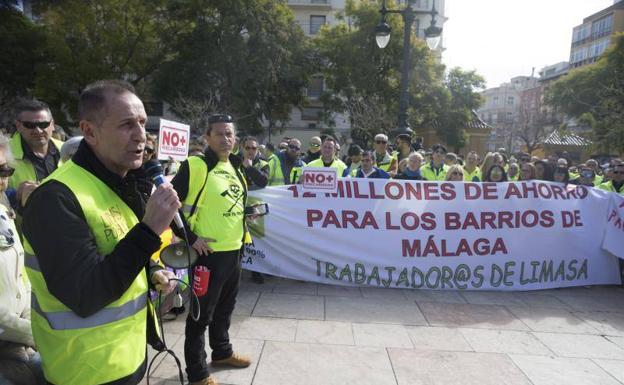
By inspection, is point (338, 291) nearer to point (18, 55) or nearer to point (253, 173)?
point (253, 173)

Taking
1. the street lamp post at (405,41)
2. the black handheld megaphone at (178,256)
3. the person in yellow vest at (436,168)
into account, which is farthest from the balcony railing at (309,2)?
the black handheld megaphone at (178,256)

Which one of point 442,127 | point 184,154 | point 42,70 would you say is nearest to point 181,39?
point 42,70

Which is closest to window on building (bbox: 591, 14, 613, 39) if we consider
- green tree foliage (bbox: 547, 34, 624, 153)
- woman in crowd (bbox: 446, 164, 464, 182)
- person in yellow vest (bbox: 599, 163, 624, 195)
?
green tree foliage (bbox: 547, 34, 624, 153)

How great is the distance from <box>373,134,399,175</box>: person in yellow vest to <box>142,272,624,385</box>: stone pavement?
2.72 metres

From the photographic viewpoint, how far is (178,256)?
6.93ft

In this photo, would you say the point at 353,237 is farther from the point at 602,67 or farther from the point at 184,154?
the point at 602,67

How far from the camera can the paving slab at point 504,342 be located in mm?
3889

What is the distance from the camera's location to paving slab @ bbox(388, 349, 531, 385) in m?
3.33

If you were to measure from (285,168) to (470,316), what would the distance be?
3.70 metres

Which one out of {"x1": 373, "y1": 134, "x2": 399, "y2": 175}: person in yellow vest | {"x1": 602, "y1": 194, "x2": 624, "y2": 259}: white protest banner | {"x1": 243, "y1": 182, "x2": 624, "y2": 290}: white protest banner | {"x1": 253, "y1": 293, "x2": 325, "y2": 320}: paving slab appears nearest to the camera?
{"x1": 253, "y1": 293, "x2": 325, "y2": 320}: paving slab

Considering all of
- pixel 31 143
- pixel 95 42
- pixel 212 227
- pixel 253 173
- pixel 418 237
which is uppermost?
pixel 95 42

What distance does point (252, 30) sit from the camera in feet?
92.1

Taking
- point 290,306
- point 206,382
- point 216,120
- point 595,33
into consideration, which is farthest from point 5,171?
point 595,33

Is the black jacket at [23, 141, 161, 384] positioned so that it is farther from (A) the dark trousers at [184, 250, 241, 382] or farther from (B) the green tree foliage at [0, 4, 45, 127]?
(B) the green tree foliage at [0, 4, 45, 127]
